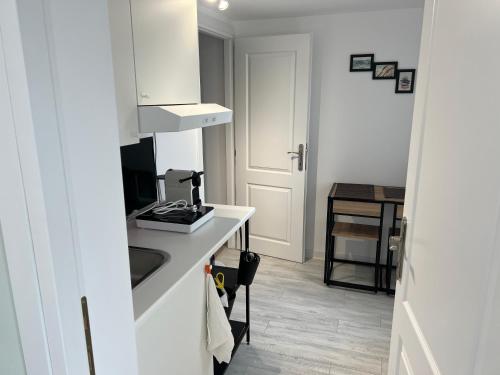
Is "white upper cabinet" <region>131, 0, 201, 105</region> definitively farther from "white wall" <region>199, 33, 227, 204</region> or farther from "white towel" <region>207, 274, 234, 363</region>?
"white wall" <region>199, 33, 227, 204</region>

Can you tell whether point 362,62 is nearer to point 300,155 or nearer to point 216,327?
point 300,155

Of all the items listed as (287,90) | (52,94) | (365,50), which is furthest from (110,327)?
(365,50)

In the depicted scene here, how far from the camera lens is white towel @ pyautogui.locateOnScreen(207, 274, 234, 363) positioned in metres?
1.78

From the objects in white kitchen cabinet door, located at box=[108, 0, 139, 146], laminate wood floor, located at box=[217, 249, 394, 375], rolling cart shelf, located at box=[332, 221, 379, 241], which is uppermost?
white kitchen cabinet door, located at box=[108, 0, 139, 146]

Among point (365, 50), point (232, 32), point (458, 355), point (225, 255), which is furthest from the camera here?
point (225, 255)

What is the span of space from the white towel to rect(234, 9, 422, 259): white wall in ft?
6.60

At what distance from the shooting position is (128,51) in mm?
1384

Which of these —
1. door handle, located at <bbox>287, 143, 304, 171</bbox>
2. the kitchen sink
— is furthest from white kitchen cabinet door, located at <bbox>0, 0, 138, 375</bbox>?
door handle, located at <bbox>287, 143, 304, 171</bbox>

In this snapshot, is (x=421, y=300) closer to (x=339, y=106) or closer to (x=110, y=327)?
(x=110, y=327)

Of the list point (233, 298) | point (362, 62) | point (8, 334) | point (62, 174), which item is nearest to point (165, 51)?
point (62, 174)

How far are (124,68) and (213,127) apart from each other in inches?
96.9

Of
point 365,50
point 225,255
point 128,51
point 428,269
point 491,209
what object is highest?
point 365,50

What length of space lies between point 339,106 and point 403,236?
231cm

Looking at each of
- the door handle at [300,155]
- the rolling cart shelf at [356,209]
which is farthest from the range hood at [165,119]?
the door handle at [300,155]
